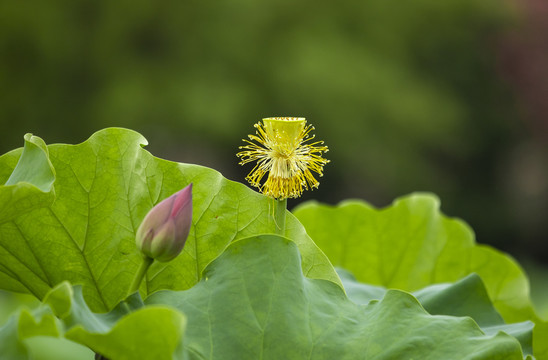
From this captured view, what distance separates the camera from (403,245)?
1.21 m

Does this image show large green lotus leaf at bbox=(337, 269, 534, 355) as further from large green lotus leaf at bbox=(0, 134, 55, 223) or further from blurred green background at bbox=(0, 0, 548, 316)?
blurred green background at bbox=(0, 0, 548, 316)

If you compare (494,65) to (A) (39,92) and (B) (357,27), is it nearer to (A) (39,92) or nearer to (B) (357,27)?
(B) (357,27)

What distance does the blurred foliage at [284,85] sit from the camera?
29.2 ft

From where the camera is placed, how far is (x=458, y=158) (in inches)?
375

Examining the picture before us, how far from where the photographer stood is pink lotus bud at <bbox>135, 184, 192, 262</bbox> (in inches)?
22.8

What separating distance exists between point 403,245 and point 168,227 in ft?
2.30

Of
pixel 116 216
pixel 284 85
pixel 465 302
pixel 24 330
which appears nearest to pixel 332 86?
pixel 284 85

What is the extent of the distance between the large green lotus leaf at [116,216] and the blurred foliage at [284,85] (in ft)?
26.4

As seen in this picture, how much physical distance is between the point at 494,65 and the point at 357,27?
190cm

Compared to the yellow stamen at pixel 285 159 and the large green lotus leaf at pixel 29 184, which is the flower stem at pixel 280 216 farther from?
the large green lotus leaf at pixel 29 184

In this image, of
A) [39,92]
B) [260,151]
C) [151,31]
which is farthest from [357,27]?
[260,151]

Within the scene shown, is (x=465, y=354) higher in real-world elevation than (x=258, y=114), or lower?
higher

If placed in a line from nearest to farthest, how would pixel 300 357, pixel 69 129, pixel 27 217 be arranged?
pixel 300 357, pixel 27 217, pixel 69 129

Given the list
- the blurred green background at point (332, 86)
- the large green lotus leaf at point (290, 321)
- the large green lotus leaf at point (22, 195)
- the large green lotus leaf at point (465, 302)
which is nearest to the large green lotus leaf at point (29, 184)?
the large green lotus leaf at point (22, 195)
